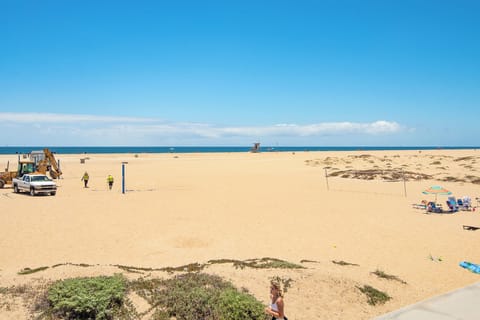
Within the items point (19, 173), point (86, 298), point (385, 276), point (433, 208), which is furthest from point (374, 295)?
point (19, 173)

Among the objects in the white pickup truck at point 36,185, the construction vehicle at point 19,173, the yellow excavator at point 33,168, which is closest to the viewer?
the white pickup truck at point 36,185

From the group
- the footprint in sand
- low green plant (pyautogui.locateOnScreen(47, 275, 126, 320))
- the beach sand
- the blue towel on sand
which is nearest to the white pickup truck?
the beach sand

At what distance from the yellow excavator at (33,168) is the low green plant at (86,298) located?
28.2 metres

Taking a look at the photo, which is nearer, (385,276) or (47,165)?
(385,276)

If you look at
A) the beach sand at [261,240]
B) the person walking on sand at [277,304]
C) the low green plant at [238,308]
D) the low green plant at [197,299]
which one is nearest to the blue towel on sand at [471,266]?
the beach sand at [261,240]

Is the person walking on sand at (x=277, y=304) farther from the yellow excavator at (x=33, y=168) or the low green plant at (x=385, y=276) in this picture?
the yellow excavator at (x=33, y=168)

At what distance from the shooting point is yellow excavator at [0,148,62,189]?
106 feet

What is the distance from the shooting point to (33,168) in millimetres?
33312

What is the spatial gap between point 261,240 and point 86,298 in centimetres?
812

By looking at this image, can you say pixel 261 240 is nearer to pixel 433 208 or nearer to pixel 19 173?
pixel 433 208

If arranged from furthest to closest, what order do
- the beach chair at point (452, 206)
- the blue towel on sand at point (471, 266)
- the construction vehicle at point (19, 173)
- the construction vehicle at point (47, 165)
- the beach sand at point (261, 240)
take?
the construction vehicle at point (47, 165), the construction vehicle at point (19, 173), the beach chair at point (452, 206), the blue towel on sand at point (471, 266), the beach sand at point (261, 240)

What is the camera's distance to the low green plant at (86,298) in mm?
7648

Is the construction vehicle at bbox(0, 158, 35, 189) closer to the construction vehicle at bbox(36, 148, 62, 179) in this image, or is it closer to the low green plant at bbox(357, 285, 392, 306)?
the construction vehicle at bbox(36, 148, 62, 179)

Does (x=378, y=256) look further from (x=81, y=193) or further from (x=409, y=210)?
(x=81, y=193)
